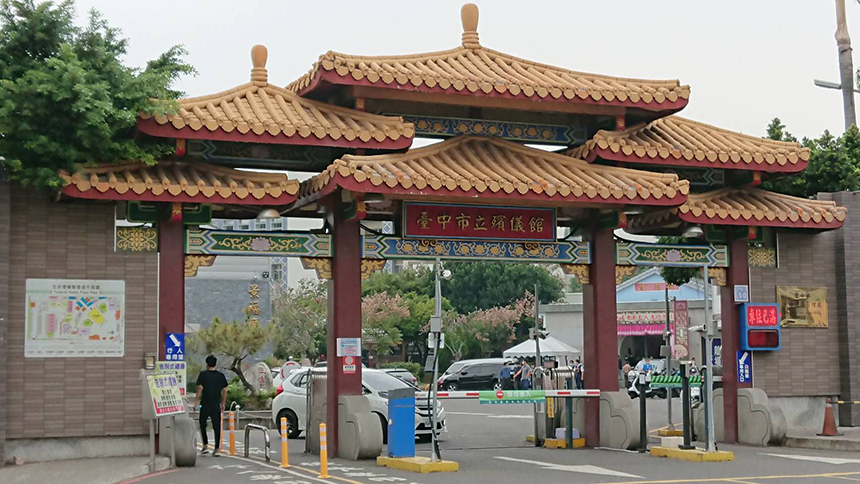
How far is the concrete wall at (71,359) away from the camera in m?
16.7

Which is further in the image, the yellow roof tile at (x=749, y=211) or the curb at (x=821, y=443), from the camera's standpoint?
the yellow roof tile at (x=749, y=211)

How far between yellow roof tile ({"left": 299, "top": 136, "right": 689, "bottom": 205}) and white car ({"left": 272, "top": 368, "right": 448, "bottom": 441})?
240 inches

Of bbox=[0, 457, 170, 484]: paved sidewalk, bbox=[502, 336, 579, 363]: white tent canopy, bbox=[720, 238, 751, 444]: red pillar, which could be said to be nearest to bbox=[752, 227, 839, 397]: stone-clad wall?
bbox=[720, 238, 751, 444]: red pillar

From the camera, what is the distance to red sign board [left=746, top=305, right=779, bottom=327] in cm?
2098

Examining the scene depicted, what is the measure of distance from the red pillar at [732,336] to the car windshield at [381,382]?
6706mm

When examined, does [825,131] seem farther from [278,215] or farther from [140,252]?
[140,252]

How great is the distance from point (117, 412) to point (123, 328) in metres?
1.30

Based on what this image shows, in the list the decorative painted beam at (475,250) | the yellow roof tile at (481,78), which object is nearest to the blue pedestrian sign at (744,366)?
the decorative painted beam at (475,250)

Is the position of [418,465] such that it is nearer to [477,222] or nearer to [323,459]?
[323,459]

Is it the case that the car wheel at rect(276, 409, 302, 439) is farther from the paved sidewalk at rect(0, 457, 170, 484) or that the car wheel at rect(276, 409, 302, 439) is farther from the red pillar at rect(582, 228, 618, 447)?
the paved sidewalk at rect(0, 457, 170, 484)

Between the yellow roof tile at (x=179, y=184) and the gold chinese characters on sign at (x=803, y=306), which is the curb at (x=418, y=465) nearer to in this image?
the yellow roof tile at (x=179, y=184)

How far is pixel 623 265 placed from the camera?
2038 cm

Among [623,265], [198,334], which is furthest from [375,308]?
[623,265]

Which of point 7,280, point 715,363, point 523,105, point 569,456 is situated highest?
point 523,105
